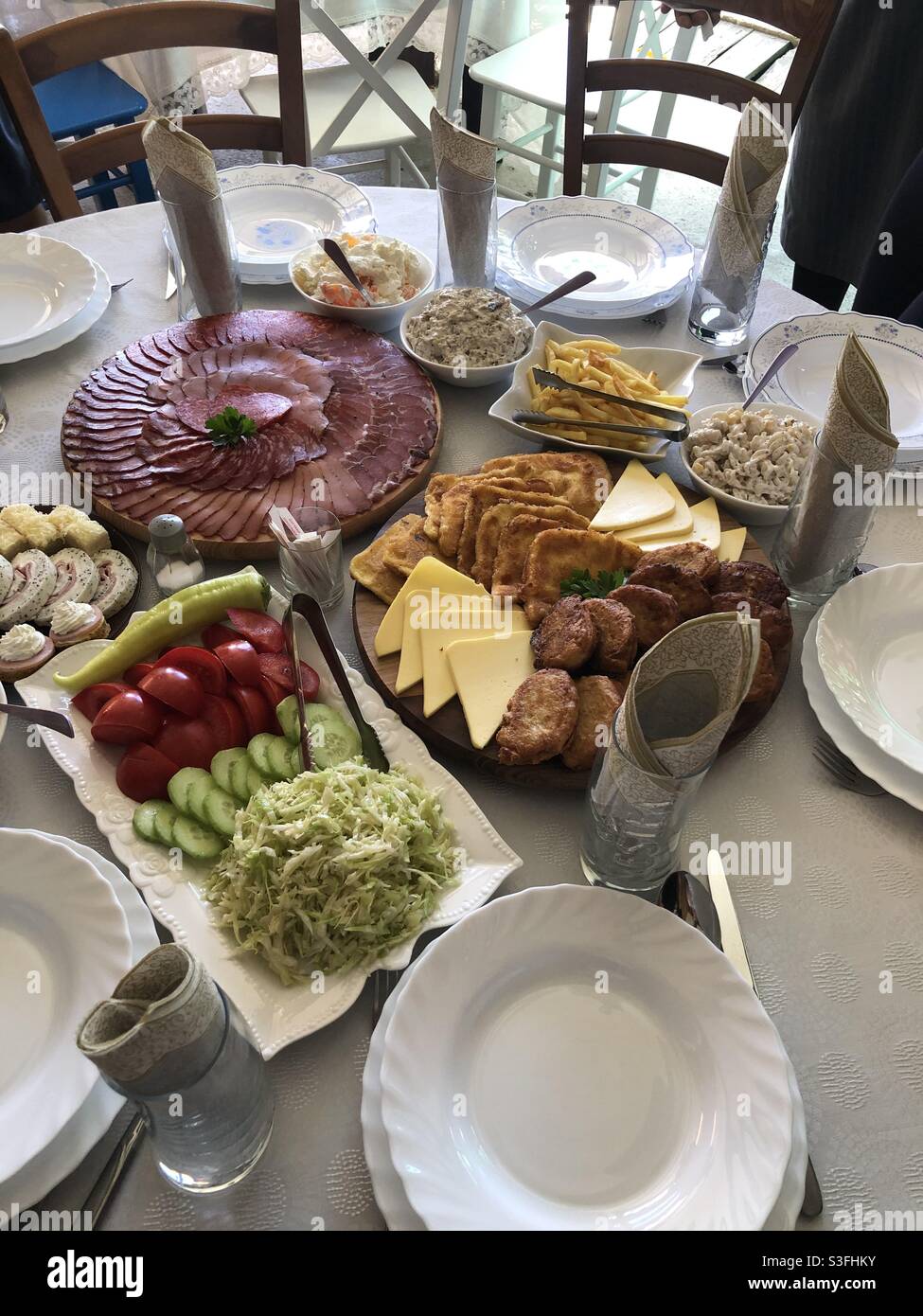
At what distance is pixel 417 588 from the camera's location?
1.64m

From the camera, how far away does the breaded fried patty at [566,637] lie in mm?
1501

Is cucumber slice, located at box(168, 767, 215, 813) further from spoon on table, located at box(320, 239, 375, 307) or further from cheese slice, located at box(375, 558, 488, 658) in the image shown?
spoon on table, located at box(320, 239, 375, 307)

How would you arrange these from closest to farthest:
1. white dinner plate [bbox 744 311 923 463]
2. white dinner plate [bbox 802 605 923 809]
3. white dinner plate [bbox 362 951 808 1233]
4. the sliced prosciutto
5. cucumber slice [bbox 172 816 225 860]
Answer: white dinner plate [bbox 362 951 808 1233] < cucumber slice [bbox 172 816 225 860] < white dinner plate [bbox 802 605 923 809] < the sliced prosciutto < white dinner plate [bbox 744 311 923 463]

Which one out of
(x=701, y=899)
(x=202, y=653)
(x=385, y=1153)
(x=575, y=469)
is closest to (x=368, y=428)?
(x=575, y=469)

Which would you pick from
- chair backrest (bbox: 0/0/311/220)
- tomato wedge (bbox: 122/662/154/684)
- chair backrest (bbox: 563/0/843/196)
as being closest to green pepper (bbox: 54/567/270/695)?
tomato wedge (bbox: 122/662/154/684)

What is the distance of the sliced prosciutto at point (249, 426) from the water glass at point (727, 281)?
73 centimetres

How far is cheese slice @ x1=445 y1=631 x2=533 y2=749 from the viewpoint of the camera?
1.49 metres

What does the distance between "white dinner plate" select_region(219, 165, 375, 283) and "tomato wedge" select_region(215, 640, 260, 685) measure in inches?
53.3

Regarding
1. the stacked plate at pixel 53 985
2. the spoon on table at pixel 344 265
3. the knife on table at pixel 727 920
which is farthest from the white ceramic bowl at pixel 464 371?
the stacked plate at pixel 53 985

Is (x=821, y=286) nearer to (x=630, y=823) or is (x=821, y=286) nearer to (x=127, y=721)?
(x=630, y=823)

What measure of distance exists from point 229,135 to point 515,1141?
285 centimetres

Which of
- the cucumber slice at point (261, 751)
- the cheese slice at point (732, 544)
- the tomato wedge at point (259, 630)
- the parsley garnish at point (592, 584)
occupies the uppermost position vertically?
the parsley garnish at point (592, 584)

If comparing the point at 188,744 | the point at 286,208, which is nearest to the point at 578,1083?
the point at 188,744

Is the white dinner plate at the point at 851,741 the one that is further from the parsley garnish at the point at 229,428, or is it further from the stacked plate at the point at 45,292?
the stacked plate at the point at 45,292
